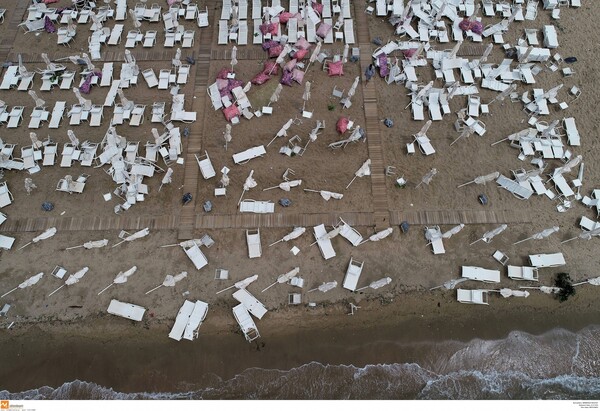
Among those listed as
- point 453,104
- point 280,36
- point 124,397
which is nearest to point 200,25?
point 280,36

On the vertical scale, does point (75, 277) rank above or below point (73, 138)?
below

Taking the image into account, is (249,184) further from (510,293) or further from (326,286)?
(510,293)

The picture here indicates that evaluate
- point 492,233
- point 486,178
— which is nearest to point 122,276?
point 492,233

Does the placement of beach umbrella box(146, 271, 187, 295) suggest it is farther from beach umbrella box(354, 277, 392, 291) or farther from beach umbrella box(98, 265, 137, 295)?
beach umbrella box(354, 277, 392, 291)

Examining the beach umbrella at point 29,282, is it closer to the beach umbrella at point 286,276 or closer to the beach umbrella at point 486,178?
the beach umbrella at point 286,276

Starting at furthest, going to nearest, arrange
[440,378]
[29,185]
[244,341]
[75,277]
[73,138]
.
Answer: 1. [73,138]
2. [29,185]
3. [75,277]
4. [244,341]
5. [440,378]

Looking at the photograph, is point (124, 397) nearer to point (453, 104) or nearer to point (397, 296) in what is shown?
point (397, 296)
